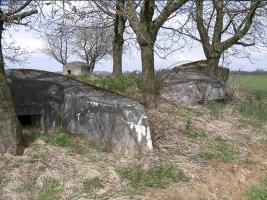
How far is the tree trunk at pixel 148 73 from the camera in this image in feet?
35.2

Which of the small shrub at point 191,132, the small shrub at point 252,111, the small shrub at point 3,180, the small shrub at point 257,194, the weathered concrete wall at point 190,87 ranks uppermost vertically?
the weathered concrete wall at point 190,87

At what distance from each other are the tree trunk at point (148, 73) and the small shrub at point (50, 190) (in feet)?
15.6

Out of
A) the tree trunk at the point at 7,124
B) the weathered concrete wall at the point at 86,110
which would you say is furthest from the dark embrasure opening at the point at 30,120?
the tree trunk at the point at 7,124

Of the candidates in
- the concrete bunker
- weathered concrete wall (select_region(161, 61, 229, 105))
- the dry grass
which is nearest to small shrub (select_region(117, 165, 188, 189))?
the dry grass

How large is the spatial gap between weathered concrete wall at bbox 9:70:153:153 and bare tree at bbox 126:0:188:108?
220 cm

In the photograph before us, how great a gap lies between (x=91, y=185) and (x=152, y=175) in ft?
3.35

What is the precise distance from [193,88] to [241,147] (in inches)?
172

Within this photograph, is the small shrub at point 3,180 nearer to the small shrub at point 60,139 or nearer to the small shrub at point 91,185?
the small shrub at point 91,185

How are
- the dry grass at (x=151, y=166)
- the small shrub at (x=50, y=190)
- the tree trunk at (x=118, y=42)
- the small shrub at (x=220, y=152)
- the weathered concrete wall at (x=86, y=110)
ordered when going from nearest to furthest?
the small shrub at (x=50, y=190)
the dry grass at (x=151, y=166)
the weathered concrete wall at (x=86, y=110)
the small shrub at (x=220, y=152)
the tree trunk at (x=118, y=42)

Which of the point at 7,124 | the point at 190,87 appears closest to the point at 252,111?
the point at 190,87

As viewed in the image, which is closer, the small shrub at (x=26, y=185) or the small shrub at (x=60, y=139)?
the small shrub at (x=26, y=185)

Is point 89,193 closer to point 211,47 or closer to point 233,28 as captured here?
point 211,47

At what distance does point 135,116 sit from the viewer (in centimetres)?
776

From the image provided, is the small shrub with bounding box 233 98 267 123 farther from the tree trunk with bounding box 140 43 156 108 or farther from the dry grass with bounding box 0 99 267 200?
the tree trunk with bounding box 140 43 156 108
